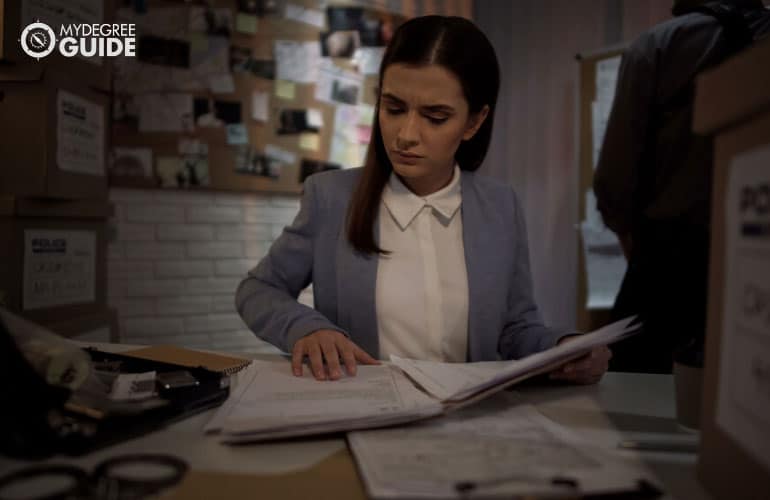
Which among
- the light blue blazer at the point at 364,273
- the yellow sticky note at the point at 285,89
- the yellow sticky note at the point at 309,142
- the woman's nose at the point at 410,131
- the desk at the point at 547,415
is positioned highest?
the yellow sticky note at the point at 285,89

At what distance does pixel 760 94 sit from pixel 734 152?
6cm

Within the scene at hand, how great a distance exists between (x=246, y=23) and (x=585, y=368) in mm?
2292

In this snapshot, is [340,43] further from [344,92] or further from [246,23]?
[246,23]

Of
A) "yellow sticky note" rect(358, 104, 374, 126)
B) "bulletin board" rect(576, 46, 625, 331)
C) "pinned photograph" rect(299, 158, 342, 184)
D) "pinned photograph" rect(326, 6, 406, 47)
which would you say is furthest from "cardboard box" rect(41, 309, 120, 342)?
"bulletin board" rect(576, 46, 625, 331)

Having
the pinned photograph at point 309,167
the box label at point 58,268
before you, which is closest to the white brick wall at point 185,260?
the pinned photograph at point 309,167

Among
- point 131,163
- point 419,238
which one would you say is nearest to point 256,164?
point 131,163

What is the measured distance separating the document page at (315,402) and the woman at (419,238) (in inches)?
11.0

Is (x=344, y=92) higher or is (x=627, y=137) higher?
(x=344, y=92)

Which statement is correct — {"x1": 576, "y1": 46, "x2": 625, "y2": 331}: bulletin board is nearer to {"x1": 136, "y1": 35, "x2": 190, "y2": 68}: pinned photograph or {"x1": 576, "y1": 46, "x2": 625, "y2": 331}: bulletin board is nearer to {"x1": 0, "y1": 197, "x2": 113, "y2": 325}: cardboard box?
{"x1": 136, "y1": 35, "x2": 190, "y2": 68}: pinned photograph

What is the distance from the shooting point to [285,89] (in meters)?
2.70

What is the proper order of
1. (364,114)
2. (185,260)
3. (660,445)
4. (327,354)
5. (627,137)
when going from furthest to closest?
(364,114), (185,260), (627,137), (327,354), (660,445)

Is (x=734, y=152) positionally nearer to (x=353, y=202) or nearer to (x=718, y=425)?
(x=718, y=425)

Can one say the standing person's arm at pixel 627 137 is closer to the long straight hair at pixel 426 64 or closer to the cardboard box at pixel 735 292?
the long straight hair at pixel 426 64

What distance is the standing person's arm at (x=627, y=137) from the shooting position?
1.58m
